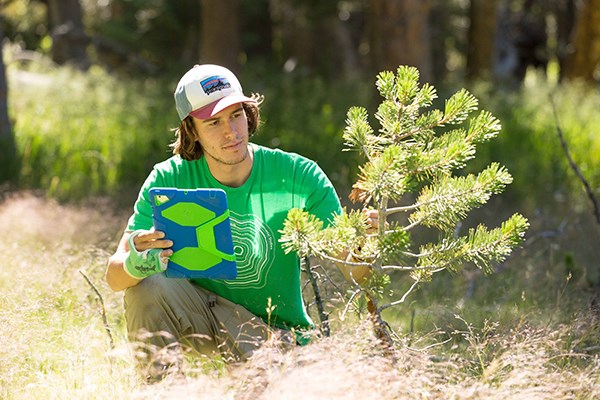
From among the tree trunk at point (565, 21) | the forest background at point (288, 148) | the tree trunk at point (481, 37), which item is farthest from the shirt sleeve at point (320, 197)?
the tree trunk at point (565, 21)

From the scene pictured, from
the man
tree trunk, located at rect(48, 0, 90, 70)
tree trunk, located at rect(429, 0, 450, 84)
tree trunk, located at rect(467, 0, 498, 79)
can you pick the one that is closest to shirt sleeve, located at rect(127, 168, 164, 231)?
the man

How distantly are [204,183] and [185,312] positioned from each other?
49 cm

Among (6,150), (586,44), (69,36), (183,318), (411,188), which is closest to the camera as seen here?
(411,188)

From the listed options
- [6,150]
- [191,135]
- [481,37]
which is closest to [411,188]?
[191,135]

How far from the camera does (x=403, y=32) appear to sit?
975 centimetres

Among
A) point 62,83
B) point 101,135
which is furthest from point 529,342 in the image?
point 62,83

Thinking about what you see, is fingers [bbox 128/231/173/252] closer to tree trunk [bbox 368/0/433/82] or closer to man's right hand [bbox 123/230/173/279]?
man's right hand [bbox 123/230/173/279]

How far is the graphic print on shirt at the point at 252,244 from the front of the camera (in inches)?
141

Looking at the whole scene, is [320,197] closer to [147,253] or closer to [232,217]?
[232,217]

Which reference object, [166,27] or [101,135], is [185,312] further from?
[166,27]

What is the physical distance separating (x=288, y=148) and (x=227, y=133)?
5.23 meters

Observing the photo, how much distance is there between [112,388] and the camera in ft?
10.4

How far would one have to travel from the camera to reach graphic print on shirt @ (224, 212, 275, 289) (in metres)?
3.59

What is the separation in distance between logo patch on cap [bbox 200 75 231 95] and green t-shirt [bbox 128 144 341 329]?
334mm
